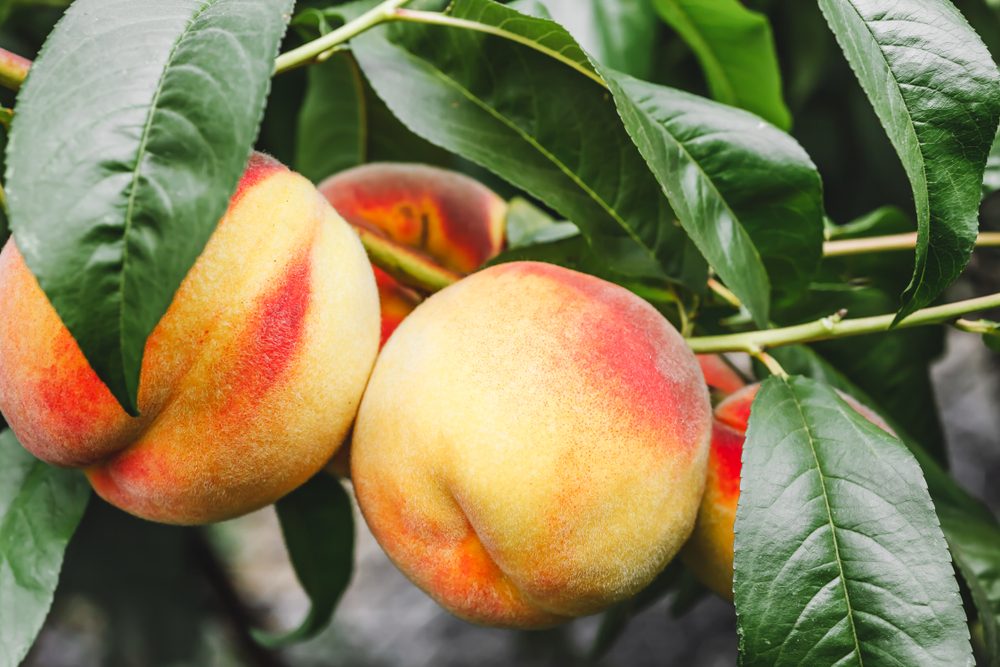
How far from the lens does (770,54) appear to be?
0.89 meters

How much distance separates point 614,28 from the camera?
100 centimetres

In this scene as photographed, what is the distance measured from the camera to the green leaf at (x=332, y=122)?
0.99 metres

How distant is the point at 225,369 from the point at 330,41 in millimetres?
240

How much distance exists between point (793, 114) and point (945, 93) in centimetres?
82

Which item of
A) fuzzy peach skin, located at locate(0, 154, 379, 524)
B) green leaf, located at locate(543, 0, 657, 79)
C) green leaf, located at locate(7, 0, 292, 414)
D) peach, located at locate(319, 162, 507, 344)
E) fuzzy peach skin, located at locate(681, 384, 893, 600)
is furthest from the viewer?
green leaf, located at locate(543, 0, 657, 79)

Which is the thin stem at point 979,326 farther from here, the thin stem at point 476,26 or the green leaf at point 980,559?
the thin stem at point 476,26

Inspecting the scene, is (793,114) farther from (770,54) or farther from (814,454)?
(814,454)

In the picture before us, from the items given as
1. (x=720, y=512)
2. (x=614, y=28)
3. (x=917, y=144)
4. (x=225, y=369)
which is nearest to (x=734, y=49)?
(x=614, y=28)

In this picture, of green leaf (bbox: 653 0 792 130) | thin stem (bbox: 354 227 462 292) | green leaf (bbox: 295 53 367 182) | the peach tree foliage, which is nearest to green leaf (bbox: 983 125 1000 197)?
the peach tree foliage

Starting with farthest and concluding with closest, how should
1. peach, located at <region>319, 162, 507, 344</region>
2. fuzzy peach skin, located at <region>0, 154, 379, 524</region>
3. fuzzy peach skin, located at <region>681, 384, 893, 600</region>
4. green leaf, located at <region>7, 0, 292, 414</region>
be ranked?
peach, located at <region>319, 162, 507, 344</region> < fuzzy peach skin, located at <region>681, 384, 893, 600</region> < fuzzy peach skin, located at <region>0, 154, 379, 524</region> < green leaf, located at <region>7, 0, 292, 414</region>

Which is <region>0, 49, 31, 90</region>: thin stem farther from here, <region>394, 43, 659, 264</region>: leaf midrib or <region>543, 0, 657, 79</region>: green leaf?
<region>543, 0, 657, 79</region>: green leaf

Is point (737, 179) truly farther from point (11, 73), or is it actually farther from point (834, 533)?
point (11, 73)

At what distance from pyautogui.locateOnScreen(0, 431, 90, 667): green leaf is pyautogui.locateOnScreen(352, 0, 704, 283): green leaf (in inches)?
15.1

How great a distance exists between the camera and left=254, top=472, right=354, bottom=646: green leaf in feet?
2.81
